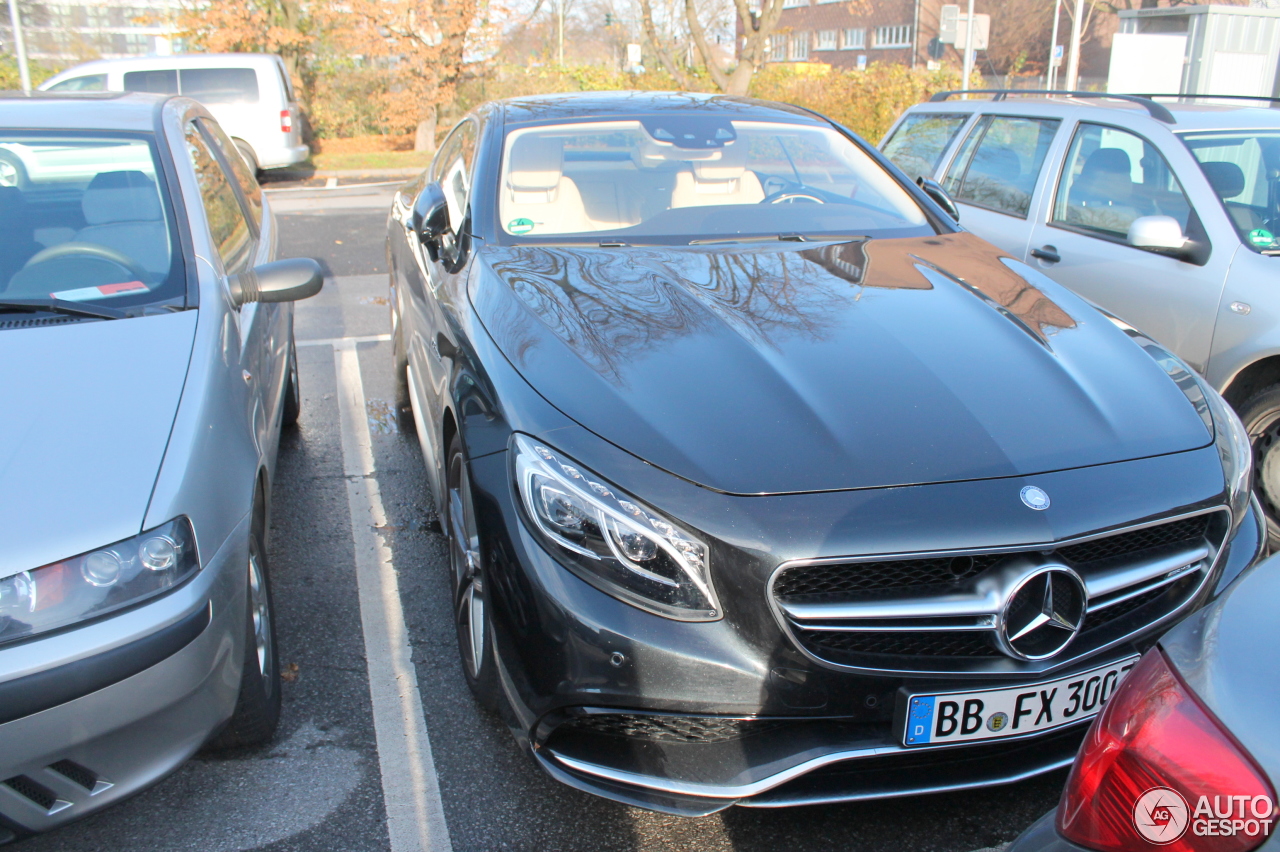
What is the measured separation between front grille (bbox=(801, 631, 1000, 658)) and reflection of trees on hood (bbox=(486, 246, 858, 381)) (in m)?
0.78

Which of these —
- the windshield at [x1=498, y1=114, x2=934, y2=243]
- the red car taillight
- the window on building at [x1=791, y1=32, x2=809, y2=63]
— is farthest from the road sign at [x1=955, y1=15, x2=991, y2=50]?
the window on building at [x1=791, y1=32, x2=809, y2=63]

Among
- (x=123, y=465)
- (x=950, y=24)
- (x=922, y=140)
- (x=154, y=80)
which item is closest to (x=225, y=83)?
(x=154, y=80)

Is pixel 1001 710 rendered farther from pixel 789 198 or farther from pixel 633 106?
pixel 633 106

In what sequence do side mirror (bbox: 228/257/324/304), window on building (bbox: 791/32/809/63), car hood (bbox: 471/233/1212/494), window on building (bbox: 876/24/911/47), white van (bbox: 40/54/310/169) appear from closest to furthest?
1. car hood (bbox: 471/233/1212/494)
2. side mirror (bbox: 228/257/324/304)
3. white van (bbox: 40/54/310/169)
4. window on building (bbox: 876/24/911/47)
5. window on building (bbox: 791/32/809/63)

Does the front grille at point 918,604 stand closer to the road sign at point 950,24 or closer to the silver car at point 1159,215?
the silver car at point 1159,215

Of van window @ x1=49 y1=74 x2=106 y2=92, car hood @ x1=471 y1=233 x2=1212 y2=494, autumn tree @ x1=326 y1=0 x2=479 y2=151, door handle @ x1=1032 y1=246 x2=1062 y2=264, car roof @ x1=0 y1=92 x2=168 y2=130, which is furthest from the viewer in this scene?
autumn tree @ x1=326 y1=0 x2=479 y2=151

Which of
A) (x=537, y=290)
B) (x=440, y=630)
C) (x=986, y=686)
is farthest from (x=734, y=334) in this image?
(x=440, y=630)

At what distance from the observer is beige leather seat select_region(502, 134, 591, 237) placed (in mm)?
3479

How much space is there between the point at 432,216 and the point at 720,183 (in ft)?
3.57

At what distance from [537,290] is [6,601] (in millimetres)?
1516

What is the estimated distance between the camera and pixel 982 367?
250cm

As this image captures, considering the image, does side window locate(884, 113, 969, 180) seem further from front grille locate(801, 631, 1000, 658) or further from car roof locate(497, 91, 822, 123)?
front grille locate(801, 631, 1000, 658)

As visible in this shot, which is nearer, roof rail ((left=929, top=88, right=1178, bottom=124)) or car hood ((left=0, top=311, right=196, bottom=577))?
car hood ((left=0, top=311, right=196, bottom=577))

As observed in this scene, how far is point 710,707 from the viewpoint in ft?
6.51
